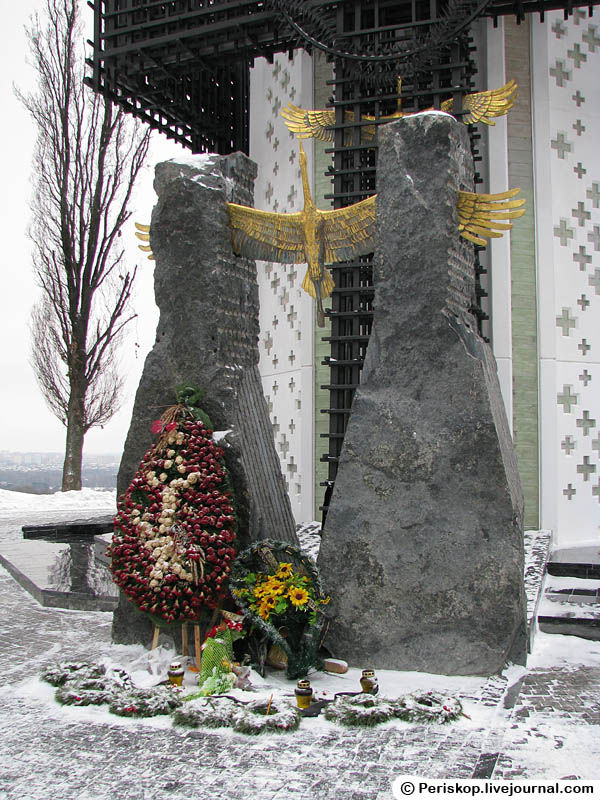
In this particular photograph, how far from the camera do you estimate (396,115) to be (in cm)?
794

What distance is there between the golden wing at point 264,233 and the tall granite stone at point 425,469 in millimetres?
636

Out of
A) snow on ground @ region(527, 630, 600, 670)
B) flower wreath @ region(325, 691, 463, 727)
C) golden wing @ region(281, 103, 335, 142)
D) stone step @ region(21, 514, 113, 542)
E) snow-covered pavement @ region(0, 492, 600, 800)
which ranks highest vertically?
golden wing @ region(281, 103, 335, 142)

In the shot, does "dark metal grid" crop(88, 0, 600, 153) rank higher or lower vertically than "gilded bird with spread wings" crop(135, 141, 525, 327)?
higher

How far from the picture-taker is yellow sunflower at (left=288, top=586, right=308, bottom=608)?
4.33 metres

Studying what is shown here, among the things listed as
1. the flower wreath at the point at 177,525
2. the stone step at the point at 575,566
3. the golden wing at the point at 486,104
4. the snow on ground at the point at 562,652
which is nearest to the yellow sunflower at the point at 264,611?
the flower wreath at the point at 177,525

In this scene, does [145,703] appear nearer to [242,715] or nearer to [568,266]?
[242,715]

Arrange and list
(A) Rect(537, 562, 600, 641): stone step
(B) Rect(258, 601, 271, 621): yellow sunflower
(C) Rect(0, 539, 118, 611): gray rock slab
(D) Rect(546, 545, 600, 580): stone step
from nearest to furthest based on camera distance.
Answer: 1. (B) Rect(258, 601, 271, 621): yellow sunflower
2. (A) Rect(537, 562, 600, 641): stone step
3. (C) Rect(0, 539, 118, 611): gray rock slab
4. (D) Rect(546, 545, 600, 580): stone step

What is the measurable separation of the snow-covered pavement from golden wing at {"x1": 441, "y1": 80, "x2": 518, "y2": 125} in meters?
5.47

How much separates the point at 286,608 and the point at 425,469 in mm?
1094

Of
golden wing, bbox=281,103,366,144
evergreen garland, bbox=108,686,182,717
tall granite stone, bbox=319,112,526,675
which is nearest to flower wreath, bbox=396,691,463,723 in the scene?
tall granite stone, bbox=319,112,526,675

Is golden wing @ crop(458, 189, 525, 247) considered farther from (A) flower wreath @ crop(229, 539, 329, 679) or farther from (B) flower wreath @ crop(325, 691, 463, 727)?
(B) flower wreath @ crop(325, 691, 463, 727)

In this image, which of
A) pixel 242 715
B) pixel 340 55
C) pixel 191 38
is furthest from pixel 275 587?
pixel 191 38

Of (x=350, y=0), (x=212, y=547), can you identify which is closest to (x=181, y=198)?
(x=212, y=547)

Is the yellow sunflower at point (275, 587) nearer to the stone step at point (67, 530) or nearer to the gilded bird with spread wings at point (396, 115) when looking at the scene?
the gilded bird with spread wings at point (396, 115)
